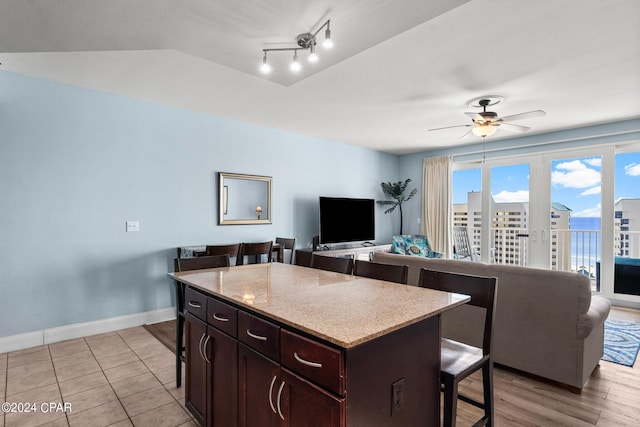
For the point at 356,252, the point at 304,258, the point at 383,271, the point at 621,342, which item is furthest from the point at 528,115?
the point at 356,252

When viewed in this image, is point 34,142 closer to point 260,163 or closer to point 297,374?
point 260,163

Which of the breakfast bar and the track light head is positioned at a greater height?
the track light head

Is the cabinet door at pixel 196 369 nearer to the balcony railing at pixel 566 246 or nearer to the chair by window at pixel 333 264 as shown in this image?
the chair by window at pixel 333 264

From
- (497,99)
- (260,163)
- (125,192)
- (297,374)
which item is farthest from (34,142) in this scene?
(497,99)

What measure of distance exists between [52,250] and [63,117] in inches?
52.9

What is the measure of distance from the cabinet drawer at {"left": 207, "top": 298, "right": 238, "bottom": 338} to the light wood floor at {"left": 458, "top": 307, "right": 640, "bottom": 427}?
1.55 meters

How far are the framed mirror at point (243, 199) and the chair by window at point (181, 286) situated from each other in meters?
2.00

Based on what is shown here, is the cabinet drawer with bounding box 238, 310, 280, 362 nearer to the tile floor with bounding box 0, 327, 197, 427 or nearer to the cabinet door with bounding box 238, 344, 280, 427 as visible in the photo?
the cabinet door with bounding box 238, 344, 280, 427

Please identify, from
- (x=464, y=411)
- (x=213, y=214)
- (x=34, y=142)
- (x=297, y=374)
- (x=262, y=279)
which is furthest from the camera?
(x=213, y=214)

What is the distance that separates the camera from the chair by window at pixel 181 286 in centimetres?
225

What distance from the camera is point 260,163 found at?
4871 millimetres

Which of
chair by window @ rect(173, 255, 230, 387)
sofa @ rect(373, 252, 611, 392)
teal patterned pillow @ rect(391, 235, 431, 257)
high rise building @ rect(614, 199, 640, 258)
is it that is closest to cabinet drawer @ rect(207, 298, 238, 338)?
chair by window @ rect(173, 255, 230, 387)

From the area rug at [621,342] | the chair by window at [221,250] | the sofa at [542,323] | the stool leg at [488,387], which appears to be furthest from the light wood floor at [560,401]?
the chair by window at [221,250]

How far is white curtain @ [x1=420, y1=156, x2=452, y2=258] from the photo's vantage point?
→ 6377 millimetres
